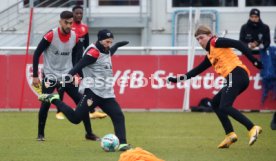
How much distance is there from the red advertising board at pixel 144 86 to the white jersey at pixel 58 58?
674cm

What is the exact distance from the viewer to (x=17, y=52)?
23.5 metres

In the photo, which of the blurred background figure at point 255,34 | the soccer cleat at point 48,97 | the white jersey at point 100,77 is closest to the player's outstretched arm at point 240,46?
the white jersey at point 100,77

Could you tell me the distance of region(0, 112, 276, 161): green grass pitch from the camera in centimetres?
1302

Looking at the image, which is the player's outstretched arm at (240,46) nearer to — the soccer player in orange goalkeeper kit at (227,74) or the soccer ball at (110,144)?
the soccer player in orange goalkeeper kit at (227,74)

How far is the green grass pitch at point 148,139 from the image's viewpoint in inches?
513

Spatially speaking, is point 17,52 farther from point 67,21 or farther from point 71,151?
point 71,151

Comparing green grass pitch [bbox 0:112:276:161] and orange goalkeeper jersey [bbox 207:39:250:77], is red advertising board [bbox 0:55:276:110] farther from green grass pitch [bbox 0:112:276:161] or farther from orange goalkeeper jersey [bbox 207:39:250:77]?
orange goalkeeper jersey [bbox 207:39:250:77]

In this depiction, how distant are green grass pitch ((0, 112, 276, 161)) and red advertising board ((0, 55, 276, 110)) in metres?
0.96

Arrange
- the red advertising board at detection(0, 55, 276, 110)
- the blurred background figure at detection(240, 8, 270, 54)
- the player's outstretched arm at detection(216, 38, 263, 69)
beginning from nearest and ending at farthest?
the player's outstretched arm at detection(216, 38, 263, 69)
the blurred background figure at detection(240, 8, 270, 54)
the red advertising board at detection(0, 55, 276, 110)

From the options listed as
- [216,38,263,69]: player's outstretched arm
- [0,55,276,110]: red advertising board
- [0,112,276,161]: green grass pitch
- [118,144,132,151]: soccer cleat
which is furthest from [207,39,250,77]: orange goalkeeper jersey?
[0,55,276,110]: red advertising board

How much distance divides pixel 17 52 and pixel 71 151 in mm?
10303

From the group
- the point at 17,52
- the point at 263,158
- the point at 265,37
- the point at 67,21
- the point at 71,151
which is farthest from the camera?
the point at 17,52

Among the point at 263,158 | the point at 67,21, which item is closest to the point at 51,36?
the point at 67,21

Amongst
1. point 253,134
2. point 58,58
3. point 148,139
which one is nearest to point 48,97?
point 58,58
